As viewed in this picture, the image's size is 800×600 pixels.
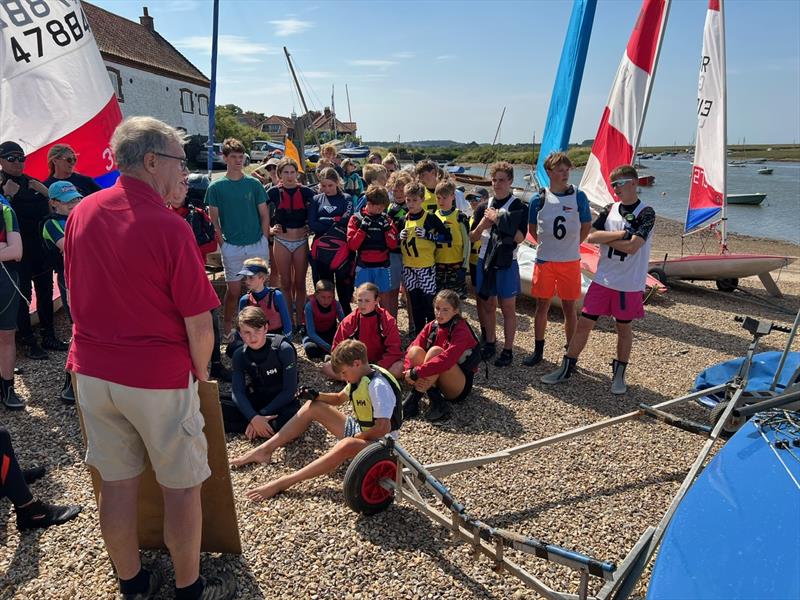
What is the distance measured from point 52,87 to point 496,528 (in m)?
4.99

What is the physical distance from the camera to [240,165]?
5113 millimetres

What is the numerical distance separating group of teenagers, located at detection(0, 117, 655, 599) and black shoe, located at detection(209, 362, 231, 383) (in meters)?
0.02

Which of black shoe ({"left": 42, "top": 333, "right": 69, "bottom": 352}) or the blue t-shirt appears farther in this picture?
black shoe ({"left": 42, "top": 333, "right": 69, "bottom": 352})

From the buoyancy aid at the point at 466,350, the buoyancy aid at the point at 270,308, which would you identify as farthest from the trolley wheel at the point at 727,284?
the buoyancy aid at the point at 270,308

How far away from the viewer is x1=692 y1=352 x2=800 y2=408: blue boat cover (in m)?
3.93

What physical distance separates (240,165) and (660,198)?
35539 millimetres

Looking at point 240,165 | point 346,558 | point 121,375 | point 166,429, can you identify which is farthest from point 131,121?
point 240,165

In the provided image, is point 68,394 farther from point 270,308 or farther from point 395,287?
point 395,287

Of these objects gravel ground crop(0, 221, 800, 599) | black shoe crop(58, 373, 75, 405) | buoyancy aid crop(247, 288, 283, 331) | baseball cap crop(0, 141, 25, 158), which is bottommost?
gravel ground crop(0, 221, 800, 599)

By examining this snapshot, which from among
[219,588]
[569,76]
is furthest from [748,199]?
[219,588]

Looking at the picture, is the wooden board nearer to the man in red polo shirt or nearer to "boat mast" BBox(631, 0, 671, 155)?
the man in red polo shirt

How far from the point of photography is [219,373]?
4695 millimetres

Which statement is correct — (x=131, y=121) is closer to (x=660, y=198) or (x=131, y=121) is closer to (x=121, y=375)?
(x=121, y=375)

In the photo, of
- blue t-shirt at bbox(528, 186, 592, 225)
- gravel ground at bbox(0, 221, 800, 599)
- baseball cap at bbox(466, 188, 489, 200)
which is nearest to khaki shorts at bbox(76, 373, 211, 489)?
gravel ground at bbox(0, 221, 800, 599)
